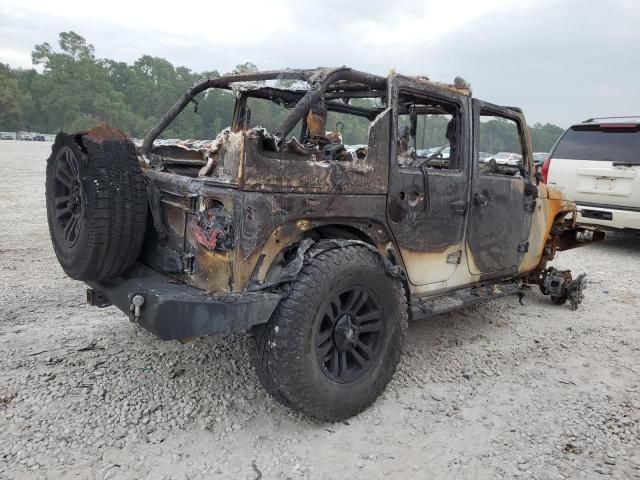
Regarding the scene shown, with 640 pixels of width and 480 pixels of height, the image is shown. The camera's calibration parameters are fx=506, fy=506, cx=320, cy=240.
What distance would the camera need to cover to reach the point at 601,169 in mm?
7391

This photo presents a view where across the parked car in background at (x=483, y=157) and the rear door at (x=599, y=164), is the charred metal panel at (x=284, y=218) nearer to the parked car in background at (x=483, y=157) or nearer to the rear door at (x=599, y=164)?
the parked car in background at (x=483, y=157)

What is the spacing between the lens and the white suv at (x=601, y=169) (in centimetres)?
719

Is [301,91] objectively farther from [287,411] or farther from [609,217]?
[609,217]

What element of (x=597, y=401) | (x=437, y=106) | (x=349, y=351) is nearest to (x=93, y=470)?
(x=349, y=351)

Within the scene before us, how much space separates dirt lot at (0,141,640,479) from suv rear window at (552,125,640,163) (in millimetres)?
3705

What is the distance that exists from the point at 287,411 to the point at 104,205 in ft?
4.96

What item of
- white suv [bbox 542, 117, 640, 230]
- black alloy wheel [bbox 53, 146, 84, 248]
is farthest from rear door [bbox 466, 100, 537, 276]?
white suv [bbox 542, 117, 640, 230]

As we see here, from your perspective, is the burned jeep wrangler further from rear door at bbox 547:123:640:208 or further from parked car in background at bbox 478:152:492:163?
rear door at bbox 547:123:640:208

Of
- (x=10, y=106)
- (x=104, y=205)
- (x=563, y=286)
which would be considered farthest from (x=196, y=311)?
(x=10, y=106)

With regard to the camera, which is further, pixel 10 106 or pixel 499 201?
pixel 10 106

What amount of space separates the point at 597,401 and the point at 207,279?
2586 mm

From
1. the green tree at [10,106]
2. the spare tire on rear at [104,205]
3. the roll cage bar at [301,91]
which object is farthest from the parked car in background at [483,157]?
the green tree at [10,106]

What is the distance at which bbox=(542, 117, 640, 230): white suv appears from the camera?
719cm

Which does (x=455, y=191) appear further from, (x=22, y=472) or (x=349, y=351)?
(x=22, y=472)
